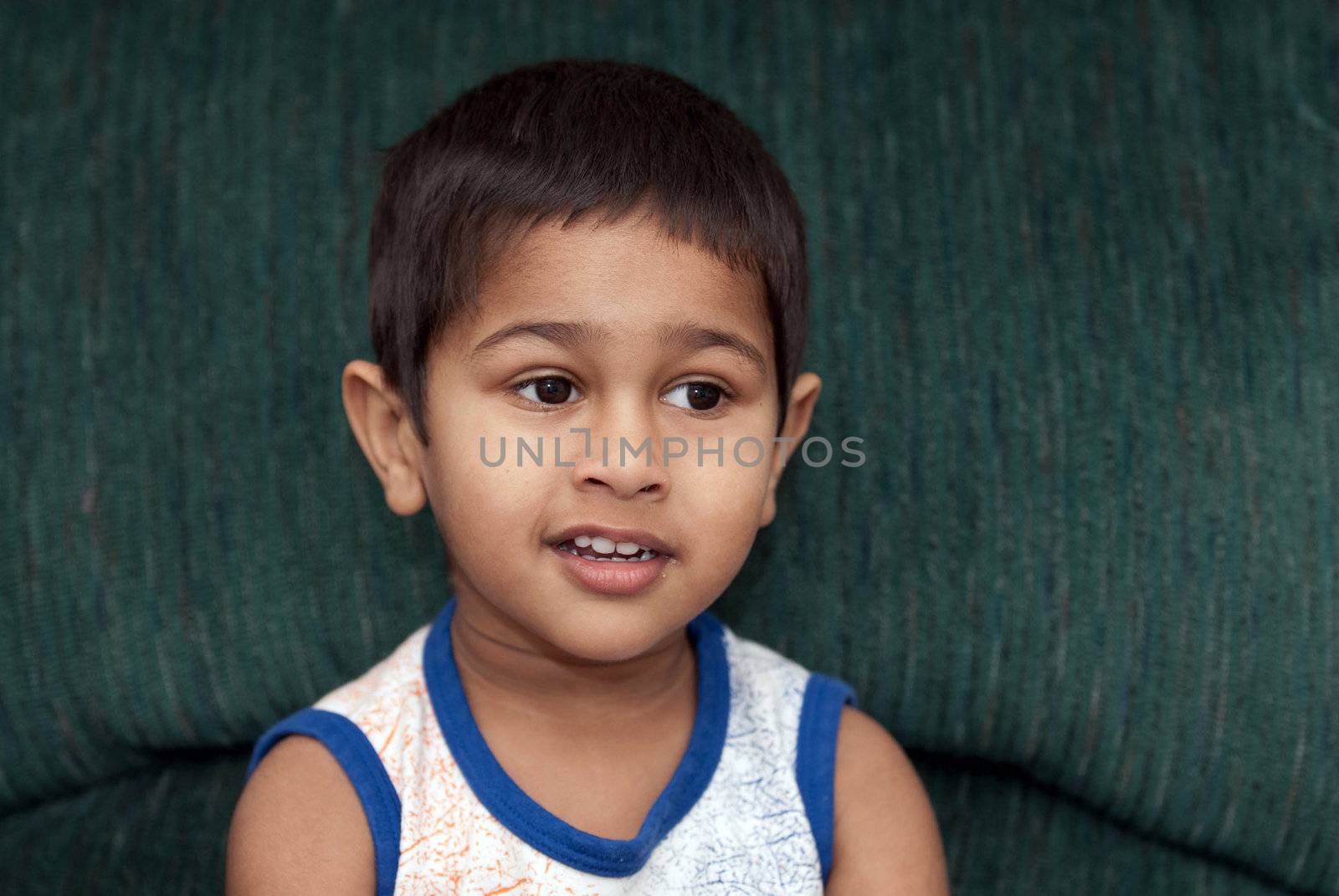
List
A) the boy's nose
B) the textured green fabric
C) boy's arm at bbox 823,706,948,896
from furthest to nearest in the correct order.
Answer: the textured green fabric
boy's arm at bbox 823,706,948,896
the boy's nose

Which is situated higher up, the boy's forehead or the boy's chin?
the boy's forehead

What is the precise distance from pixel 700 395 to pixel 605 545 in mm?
138

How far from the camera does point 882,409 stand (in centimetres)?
124

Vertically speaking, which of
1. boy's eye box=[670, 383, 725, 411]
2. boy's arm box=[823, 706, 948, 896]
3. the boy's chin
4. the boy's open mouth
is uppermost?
boy's eye box=[670, 383, 725, 411]

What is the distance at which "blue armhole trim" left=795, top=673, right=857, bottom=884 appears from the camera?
42.3 inches

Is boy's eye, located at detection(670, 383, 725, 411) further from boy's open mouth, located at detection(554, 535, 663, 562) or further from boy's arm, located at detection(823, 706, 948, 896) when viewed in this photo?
boy's arm, located at detection(823, 706, 948, 896)

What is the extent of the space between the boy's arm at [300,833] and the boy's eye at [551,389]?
32cm

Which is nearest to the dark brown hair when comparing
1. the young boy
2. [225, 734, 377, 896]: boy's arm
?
the young boy

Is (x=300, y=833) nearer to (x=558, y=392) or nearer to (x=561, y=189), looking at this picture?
(x=558, y=392)

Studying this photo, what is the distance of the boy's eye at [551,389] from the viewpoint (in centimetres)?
97

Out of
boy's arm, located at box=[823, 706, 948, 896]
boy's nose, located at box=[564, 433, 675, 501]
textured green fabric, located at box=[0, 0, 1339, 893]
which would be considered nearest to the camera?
boy's nose, located at box=[564, 433, 675, 501]

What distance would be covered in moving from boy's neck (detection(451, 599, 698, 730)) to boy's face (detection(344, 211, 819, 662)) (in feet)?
0.20

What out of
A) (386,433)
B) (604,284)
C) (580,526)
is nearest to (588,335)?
(604,284)

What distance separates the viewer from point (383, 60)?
4.17ft
